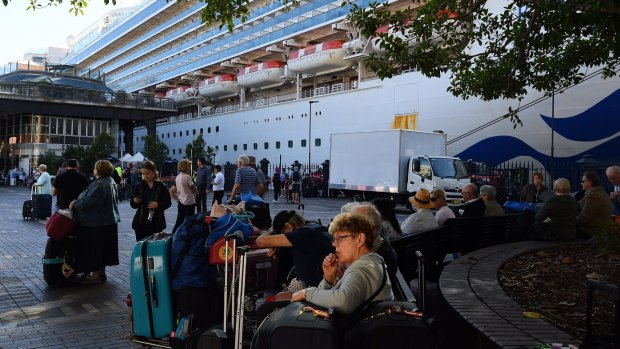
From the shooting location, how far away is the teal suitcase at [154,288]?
4.14 m

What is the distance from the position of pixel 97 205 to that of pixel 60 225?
48cm

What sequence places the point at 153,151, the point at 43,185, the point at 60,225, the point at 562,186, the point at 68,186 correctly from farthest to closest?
the point at 153,151
the point at 43,185
the point at 68,186
the point at 562,186
the point at 60,225

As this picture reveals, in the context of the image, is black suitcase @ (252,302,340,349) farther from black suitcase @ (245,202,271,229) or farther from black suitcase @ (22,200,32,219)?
black suitcase @ (22,200,32,219)

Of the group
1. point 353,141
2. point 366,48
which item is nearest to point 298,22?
point 366,48

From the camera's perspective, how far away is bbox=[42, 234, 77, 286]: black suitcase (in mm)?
6781

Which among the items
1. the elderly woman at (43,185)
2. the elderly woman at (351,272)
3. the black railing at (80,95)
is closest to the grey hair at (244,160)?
the elderly woman at (351,272)

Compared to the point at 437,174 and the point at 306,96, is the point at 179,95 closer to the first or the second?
the point at 306,96

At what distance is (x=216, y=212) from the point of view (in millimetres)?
4707

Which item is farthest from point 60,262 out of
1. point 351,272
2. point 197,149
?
point 197,149

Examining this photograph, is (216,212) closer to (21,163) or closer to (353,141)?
(353,141)

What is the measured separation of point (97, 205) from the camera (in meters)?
6.94

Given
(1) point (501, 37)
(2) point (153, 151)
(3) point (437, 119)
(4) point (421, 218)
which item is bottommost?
(4) point (421, 218)

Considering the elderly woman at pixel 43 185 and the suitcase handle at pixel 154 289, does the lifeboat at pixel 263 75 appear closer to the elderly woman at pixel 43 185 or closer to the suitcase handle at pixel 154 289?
the elderly woman at pixel 43 185

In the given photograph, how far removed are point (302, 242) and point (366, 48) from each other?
29.2m
